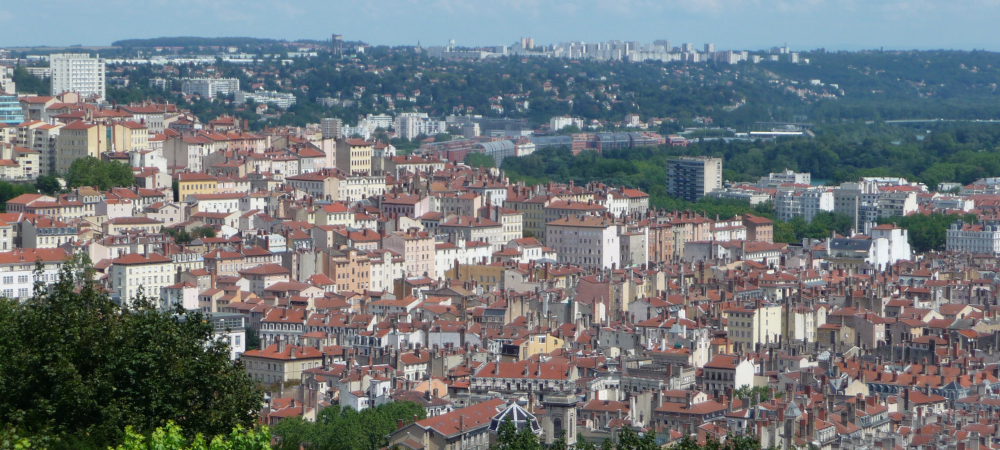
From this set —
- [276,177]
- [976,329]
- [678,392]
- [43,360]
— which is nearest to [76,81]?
[276,177]

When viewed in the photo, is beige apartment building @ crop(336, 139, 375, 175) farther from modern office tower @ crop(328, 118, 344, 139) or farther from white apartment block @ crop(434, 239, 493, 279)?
modern office tower @ crop(328, 118, 344, 139)

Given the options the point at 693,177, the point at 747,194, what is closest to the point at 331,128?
the point at 693,177

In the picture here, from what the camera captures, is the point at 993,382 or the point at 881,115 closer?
the point at 993,382

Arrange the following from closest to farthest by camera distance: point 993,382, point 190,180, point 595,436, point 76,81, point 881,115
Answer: point 595,436 < point 993,382 < point 190,180 < point 76,81 < point 881,115

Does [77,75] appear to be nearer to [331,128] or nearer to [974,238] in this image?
[331,128]

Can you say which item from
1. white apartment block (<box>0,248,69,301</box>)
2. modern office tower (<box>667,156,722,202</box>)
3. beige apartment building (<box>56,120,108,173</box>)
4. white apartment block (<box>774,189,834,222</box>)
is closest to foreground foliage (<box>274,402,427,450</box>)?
white apartment block (<box>0,248,69,301</box>)

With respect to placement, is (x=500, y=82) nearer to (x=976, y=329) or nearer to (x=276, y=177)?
(x=276, y=177)

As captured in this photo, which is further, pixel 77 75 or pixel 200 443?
pixel 77 75

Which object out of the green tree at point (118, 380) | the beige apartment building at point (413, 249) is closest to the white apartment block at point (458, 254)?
the beige apartment building at point (413, 249)
